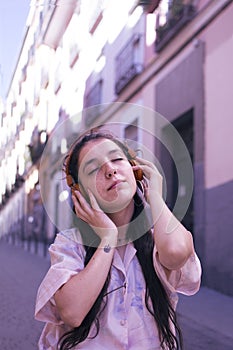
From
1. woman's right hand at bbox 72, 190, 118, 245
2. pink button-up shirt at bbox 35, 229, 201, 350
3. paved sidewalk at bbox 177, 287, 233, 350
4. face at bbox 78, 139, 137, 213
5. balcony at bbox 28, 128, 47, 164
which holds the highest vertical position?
balcony at bbox 28, 128, 47, 164

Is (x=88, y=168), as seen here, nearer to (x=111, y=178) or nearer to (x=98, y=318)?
(x=111, y=178)

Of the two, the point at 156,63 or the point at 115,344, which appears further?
the point at 156,63

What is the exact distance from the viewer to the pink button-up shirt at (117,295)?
3.64ft

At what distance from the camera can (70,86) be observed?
8953 mm

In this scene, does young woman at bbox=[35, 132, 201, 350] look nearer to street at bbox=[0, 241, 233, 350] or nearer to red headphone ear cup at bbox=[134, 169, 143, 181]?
red headphone ear cup at bbox=[134, 169, 143, 181]

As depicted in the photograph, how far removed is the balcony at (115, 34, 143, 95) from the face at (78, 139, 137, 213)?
9637 mm

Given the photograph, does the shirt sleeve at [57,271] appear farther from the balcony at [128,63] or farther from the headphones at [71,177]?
the balcony at [128,63]

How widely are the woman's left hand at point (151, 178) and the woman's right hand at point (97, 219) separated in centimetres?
9

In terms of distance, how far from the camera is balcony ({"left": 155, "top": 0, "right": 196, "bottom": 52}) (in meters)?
8.31

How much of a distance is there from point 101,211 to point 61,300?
18 centimetres

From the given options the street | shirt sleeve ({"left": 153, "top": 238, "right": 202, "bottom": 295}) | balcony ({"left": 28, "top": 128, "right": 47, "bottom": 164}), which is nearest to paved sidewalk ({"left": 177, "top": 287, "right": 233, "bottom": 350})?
the street

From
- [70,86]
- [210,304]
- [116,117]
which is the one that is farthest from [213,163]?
[116,117]

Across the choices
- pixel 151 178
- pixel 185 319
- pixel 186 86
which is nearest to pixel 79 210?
pixel 151 178

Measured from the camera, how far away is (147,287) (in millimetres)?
1172
